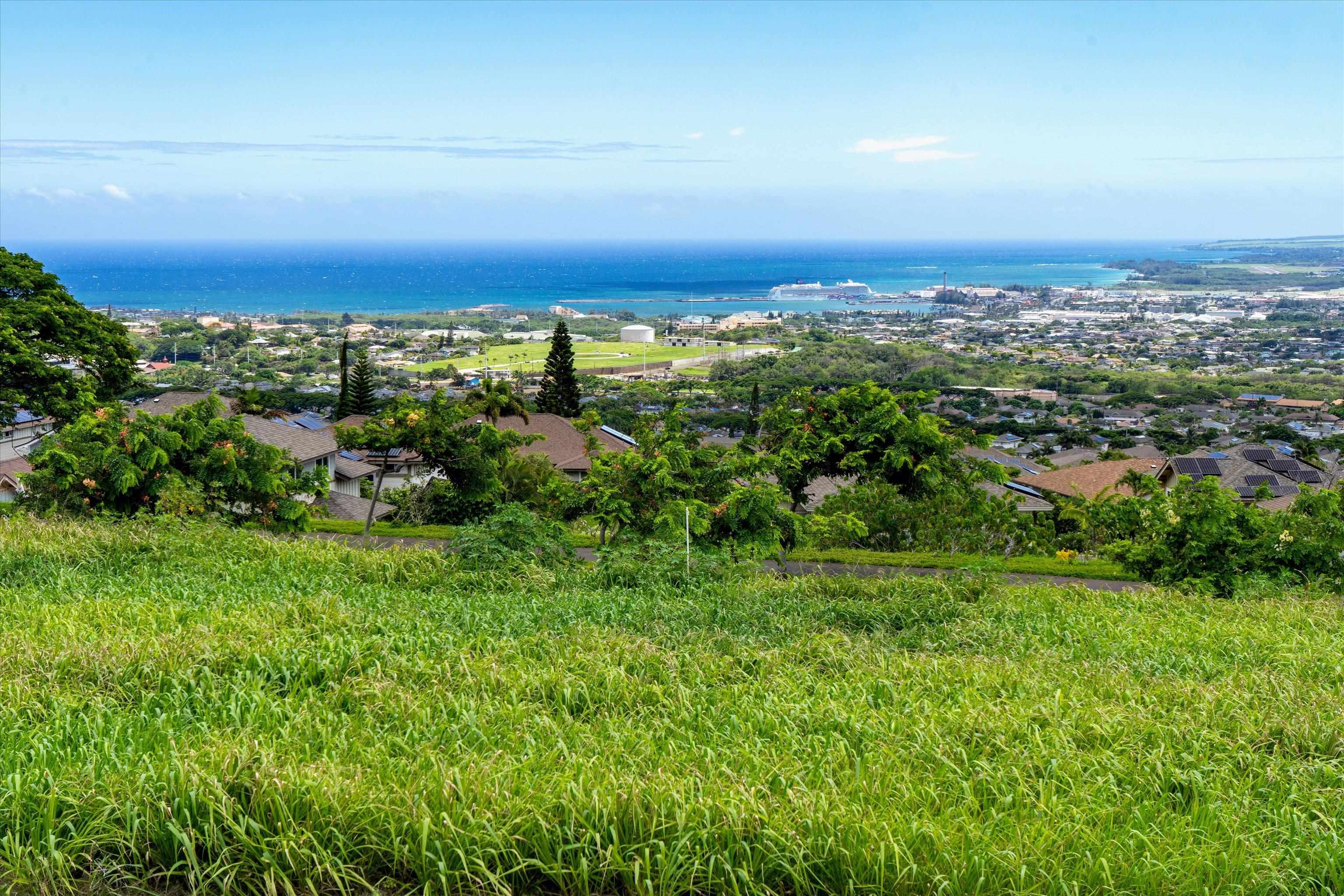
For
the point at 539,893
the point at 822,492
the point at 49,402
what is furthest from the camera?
the point at 822,492

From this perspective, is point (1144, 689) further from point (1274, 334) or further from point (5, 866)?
point (1274, 334)

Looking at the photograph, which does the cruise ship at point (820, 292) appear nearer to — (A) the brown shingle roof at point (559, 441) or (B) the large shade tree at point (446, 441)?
(A) the brown shingle roof at point (559, 441)

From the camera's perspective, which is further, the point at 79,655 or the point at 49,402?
the point at 49,402

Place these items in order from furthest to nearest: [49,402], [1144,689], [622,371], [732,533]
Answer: [622,371] → [49,402] → [732,533] → [1144,689]

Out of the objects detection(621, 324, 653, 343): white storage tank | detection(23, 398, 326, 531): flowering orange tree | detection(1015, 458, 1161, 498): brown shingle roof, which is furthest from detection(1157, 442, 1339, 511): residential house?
detection(621, 324, 653, 343): white storage tank

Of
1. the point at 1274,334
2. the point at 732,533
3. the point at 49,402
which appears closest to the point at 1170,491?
the point at 732,533

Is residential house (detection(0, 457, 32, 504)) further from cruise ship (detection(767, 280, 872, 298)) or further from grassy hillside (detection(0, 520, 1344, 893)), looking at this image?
cruise ship (detection(767, 280, 872, 298))

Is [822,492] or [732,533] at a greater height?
[732,533]

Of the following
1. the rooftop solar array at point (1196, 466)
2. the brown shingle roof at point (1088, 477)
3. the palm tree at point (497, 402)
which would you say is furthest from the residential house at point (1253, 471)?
the palm tree at point (497, 402)
